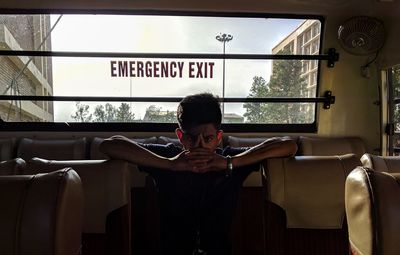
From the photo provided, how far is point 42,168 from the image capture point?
153cm

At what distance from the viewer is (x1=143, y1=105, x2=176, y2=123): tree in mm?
3826

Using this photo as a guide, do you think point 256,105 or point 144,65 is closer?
point 144,65

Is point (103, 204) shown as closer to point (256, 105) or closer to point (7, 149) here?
point (7, 149)

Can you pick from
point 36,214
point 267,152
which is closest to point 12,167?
point 36,214

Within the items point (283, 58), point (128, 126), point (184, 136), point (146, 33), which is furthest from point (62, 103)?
point (184, 136)

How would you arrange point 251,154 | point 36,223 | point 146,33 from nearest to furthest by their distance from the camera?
point 36,223
point 251,154
point 146,33

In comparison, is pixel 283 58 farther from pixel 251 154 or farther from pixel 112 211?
pixel 112 211

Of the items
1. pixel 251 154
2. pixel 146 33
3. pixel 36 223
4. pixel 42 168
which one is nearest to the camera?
pixel 36 223

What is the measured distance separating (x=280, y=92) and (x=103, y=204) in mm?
2647

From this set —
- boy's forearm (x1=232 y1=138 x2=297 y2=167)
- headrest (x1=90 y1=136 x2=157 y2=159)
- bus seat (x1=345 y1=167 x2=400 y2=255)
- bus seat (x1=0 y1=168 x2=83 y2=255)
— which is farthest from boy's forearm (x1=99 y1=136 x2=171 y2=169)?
headrest (x1=90 y1=136 x2=157 y2=159)

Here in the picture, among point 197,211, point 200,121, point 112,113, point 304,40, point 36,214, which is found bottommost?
point 197,211

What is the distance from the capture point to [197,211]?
1.56m

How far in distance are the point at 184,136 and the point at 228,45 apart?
221 cm

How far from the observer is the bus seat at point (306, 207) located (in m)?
1.55
